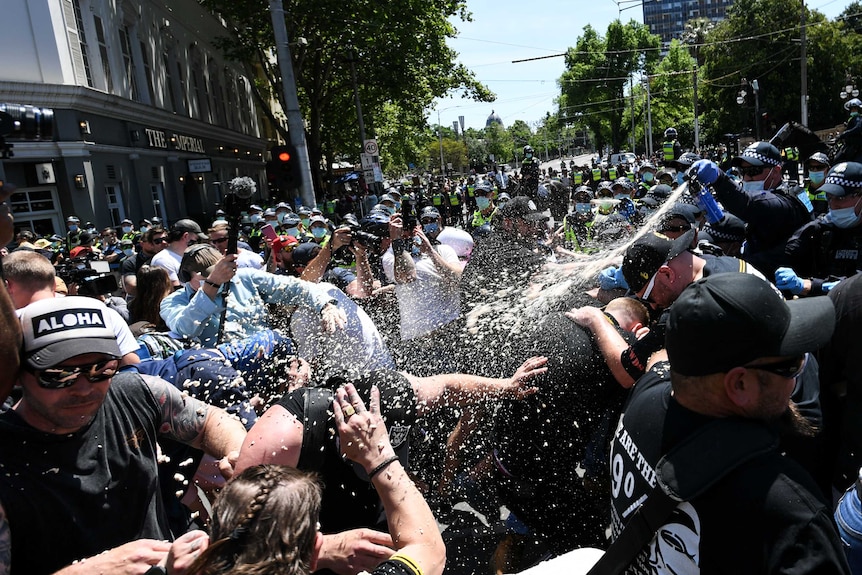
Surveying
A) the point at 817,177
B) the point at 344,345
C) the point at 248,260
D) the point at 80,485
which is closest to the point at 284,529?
the point at 80,485

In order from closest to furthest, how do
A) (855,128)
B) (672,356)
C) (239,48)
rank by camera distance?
(672,356), (855,128), (239,48)

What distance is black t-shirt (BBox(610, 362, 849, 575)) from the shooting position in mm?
1246

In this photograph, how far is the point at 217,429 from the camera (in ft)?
7.31

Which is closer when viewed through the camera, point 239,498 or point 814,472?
point 239,498

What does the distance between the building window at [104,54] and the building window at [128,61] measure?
1.09 metres

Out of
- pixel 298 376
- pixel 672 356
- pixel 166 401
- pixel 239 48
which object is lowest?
pixel 298 376

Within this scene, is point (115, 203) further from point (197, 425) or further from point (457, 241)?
point (197, 425)

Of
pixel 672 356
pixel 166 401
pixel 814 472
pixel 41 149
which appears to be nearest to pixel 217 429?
pixel 166 401

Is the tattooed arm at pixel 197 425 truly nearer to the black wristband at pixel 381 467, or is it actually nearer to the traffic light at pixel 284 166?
the black wristband at pixel 381 467

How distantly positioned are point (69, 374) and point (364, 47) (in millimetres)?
24676

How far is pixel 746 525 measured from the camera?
4.25ft

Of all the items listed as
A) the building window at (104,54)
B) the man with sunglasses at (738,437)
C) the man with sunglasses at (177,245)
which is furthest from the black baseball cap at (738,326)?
the building window at (104,54)

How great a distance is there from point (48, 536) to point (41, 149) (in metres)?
15.6

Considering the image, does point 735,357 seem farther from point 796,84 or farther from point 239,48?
point 796,84
